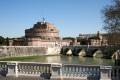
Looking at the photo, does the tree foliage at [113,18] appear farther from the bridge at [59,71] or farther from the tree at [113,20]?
the bridge at [59,71]

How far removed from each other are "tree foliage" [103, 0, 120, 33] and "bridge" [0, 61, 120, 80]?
18.7 feet

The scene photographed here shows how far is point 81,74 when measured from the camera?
1391 cm

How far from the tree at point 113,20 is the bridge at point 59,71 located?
5.69 meters

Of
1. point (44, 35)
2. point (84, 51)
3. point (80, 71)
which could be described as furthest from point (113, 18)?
point (44, 35)

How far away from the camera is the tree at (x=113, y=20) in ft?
63.6

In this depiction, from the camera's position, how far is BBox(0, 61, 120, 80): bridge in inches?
527

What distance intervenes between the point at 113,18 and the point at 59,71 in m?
7.36

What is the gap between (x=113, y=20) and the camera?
20.7 meters

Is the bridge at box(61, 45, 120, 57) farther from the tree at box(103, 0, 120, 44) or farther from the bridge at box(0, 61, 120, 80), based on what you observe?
the bridge at box(0, 61, 120, 80)

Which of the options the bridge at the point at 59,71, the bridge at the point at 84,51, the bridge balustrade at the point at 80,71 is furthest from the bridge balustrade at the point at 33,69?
the bridge at the point at 84,51

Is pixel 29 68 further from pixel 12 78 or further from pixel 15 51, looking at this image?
pixel 15 51

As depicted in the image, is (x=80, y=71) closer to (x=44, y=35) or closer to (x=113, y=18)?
(x=113, y=18)

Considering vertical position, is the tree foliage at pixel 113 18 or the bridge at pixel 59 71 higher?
the tree foliage at pixel 113 18

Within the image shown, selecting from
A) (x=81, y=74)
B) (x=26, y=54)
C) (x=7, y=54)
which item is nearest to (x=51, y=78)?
(x=81, y=74)
